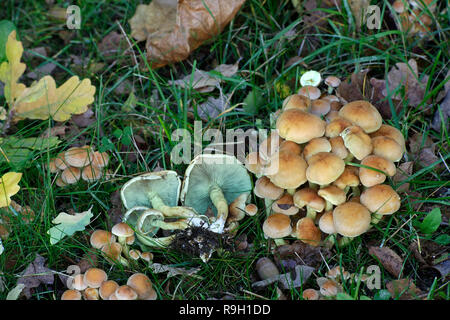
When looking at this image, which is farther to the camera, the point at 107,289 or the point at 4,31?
the point at 4,31

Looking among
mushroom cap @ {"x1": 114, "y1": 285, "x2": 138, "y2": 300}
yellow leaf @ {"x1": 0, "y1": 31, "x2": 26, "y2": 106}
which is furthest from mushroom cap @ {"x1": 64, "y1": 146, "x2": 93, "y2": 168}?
mushroom cap @ {"x1": 114, "y1": 285, "x2": 138, "y2": 300}

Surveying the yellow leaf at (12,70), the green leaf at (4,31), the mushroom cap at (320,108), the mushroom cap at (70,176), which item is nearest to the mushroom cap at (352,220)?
the mushroom cap at (320,108)

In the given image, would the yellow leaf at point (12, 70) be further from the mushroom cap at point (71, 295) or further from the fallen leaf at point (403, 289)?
the fallen leaf at point (403, 289)

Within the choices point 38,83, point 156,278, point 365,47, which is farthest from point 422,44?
point 38,83

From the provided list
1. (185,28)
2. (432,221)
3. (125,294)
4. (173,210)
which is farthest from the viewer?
(185,28)

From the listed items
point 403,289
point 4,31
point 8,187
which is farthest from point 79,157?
point 403,289

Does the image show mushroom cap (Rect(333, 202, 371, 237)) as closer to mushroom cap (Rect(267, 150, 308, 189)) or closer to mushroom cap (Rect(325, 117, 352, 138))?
mushroom cap (Rect(267, 150, 308, 189))

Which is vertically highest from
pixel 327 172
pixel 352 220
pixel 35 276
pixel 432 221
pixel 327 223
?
pixel 327 172

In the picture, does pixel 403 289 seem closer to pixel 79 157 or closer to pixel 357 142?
pixel 357 142
